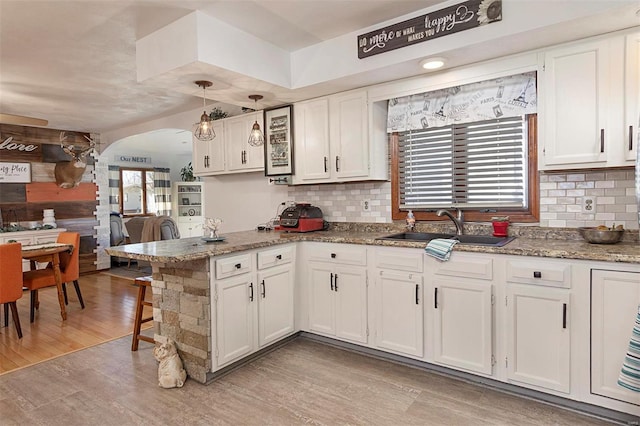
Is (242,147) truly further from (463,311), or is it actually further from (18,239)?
(18,239)

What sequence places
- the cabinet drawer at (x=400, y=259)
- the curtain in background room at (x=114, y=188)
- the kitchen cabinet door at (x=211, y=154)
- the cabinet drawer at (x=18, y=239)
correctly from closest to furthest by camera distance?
the cabinet drawer at (x=400, y=259)
the kitchen cabinet door at (x=211, y=154)
the cabinet drawer at (x=18, y=239)
the curtain in background room at (x=114, y=188)

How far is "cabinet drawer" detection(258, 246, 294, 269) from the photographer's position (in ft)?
9.62

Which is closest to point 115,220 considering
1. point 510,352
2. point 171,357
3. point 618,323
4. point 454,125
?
point 171,357

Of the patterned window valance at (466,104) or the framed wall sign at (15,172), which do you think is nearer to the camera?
the patterned window valance at (466,104)

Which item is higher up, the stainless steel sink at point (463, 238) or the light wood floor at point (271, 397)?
the stainless steel sink at point (463, 238)

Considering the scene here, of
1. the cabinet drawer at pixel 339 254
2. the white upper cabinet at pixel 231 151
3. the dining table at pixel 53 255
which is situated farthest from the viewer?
the white upper cabinet at pixel 231 151

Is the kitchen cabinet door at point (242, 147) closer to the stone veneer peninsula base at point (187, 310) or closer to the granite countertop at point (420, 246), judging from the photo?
the granite countertop at point (420, 246)

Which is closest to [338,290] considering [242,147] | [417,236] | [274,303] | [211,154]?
[274,303]

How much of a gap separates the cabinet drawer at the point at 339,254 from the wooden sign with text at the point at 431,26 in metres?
1.50

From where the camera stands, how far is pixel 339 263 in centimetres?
307

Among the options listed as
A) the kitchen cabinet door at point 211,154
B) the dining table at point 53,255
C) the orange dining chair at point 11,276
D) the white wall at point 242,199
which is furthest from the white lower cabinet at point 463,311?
the dining table at point 53,255

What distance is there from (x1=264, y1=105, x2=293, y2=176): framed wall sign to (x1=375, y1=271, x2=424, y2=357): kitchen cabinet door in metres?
1.58

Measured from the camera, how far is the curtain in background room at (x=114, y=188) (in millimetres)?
8586

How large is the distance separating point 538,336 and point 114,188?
895cm
